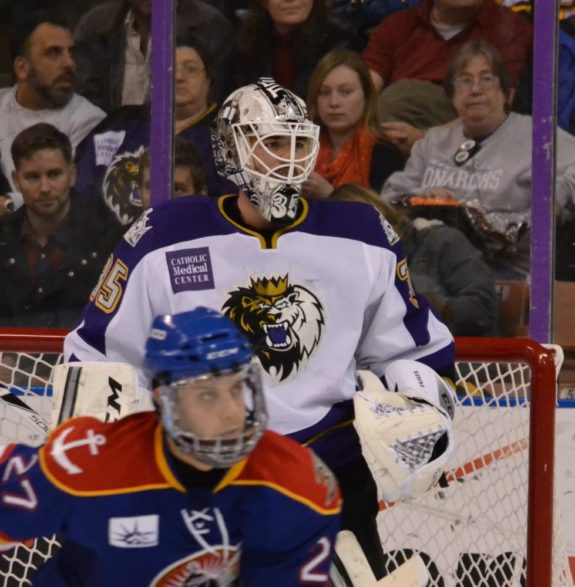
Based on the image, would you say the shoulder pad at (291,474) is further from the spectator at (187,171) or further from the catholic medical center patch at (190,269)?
the spectator at (187,171)

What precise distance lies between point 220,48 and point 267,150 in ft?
5.01

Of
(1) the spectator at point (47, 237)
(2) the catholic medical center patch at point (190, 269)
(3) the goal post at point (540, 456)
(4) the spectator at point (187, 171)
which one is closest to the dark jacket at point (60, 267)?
(1) the spectator at point (47, 237)

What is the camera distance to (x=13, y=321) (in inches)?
157

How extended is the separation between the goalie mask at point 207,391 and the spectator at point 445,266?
6.39ft

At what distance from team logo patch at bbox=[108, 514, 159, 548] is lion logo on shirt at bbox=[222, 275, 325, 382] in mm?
538

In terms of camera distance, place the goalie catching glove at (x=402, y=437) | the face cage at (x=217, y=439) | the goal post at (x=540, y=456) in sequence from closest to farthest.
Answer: the face cage at (x=217, y=439)
the goalie catching glove at (x=402, y=437)
the goal post at (x=540, y=456)

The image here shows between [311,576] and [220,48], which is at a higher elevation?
[220,48]

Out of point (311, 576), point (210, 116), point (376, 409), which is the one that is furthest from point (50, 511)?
point (210, 116)

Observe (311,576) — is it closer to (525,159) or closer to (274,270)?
(274,270)

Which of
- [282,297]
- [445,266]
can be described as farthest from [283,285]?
[445,266]

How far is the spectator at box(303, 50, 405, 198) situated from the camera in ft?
12.6

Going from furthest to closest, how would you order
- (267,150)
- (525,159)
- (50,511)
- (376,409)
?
(525,159)
(267,150)
(376,409)
(50,511)

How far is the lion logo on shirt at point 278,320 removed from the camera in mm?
2412

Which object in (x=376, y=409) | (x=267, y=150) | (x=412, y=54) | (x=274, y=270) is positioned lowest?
(x=376, y=409)
